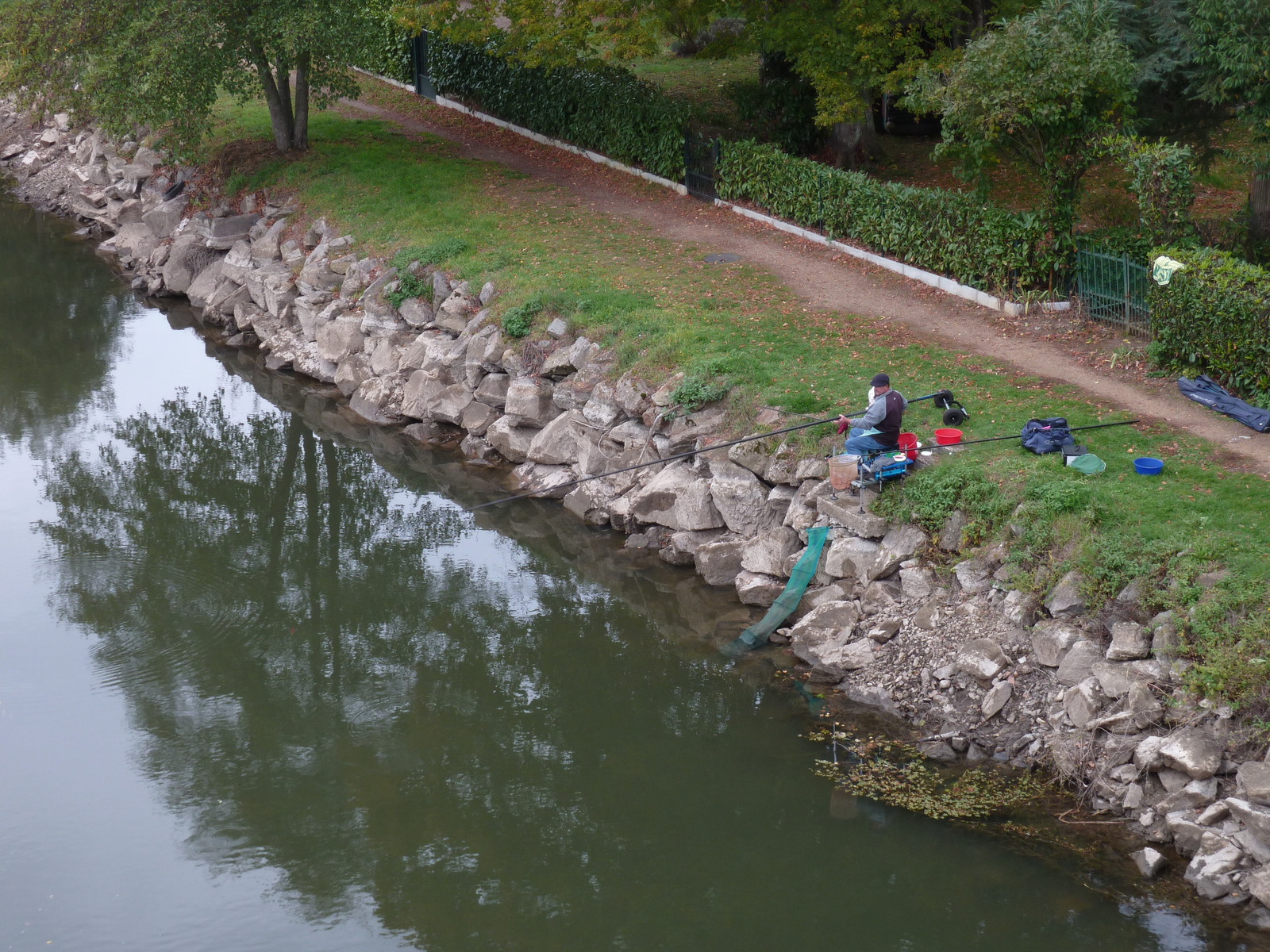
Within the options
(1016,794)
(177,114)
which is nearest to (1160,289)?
(1016,794)

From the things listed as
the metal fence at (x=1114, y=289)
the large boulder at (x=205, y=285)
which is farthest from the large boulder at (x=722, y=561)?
the large boulder at (x=205, y=285)

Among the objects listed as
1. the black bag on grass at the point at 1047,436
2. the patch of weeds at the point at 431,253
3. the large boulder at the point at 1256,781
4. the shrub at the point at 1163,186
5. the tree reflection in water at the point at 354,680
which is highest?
the shrub at the point at 1163,186

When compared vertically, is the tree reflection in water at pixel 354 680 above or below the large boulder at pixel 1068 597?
below

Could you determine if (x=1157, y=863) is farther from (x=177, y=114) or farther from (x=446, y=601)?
(x=177, y=114)

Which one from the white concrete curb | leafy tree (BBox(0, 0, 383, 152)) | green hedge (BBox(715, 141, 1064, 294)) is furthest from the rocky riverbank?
green hedge (BBox(715, 141, 1064, 294))

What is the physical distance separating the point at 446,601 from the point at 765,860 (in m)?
6.40

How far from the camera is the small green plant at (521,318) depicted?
1950cm

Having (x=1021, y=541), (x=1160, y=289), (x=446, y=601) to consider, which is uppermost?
(x=1160, y=289)

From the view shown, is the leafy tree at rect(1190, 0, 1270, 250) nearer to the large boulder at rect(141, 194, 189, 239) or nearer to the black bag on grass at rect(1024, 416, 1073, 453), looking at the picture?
the black bag on grass at rect(1024, 416, 1073, 453)

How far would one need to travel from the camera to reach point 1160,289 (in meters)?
16.0

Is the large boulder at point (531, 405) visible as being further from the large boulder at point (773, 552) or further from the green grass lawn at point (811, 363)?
the large boulder at point (773, 552)

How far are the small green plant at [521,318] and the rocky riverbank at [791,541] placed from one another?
20 centimetres

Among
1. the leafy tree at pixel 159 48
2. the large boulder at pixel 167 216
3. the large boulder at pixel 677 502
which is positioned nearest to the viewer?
the large boulder at pixel 677 502

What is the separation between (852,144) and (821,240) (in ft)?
13.7
